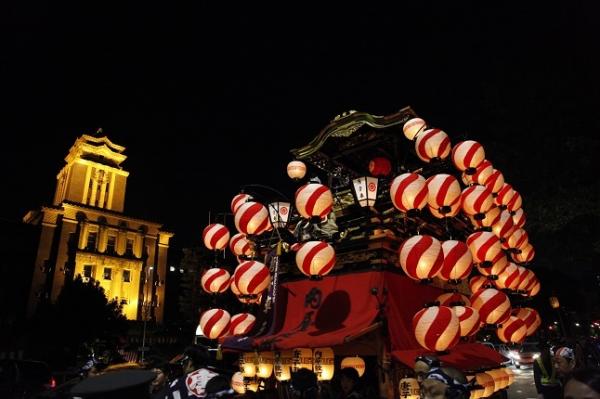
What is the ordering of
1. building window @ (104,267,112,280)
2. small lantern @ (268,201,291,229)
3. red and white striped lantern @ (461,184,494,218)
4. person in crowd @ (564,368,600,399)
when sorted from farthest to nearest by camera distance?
building window @ (104,267,112,280) → small lantern @ (268,201,291,229) → red and white striped lantern @ (461,184,494,218) → person in crowd @ (564,368,600,399)

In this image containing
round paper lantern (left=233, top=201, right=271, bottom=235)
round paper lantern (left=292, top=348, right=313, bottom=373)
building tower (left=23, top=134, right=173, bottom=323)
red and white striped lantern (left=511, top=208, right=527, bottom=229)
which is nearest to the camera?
round paper lantern (left=292, top=348, right=313, bottom=373)

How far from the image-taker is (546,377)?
861 cm

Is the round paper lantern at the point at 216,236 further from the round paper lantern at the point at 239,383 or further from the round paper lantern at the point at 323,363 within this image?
the round paper lantern at the point at 323,363

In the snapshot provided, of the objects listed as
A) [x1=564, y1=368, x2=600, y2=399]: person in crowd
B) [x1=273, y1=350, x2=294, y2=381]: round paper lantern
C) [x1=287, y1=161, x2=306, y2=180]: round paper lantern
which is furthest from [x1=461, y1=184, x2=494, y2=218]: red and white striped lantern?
[x1=564, y1=368, x2=600, y2=399]: person in crowd

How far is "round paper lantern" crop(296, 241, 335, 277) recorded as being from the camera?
959cm

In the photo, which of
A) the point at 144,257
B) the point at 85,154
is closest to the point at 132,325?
the point at 144,257

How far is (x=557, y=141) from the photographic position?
1466cm

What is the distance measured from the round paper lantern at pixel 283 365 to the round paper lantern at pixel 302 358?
0.23m

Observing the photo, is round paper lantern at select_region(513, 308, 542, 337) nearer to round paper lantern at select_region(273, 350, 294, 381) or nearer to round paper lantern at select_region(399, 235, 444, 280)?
round paper lantern at select_region(399, 235, 444, 280)

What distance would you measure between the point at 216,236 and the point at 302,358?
4.91 metres

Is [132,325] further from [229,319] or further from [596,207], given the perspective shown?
[596,207]

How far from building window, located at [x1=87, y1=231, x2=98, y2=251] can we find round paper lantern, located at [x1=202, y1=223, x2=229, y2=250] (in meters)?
41.1

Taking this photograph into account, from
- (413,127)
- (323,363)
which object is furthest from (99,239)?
(413,127)

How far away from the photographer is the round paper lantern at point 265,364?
11125 millimetres
